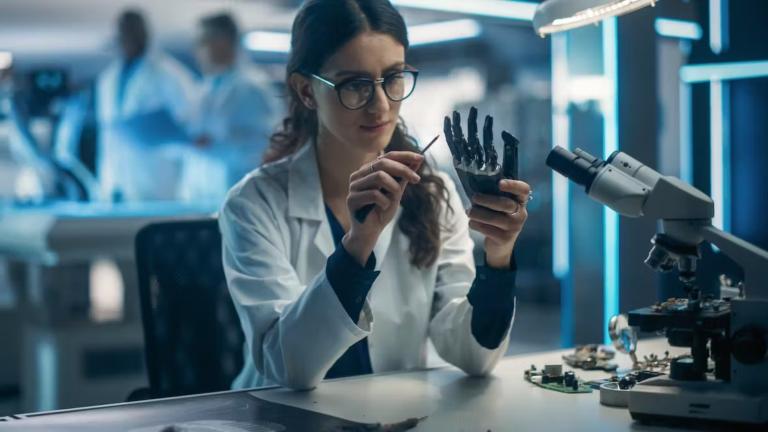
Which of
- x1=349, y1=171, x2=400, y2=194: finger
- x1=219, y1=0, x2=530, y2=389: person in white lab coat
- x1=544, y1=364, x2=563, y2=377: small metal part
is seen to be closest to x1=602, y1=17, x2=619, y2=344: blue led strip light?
x1=219, y1=0, x2=530, y2=389: person in white lab coat

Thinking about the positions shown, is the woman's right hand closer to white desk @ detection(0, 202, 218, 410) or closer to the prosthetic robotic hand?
the prosthetic robotic hand

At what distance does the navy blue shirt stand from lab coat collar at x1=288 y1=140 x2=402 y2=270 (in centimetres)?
4

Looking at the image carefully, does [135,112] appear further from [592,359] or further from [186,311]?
[592,359]

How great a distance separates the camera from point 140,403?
1561mm

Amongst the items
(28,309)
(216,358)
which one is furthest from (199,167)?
(216,358)

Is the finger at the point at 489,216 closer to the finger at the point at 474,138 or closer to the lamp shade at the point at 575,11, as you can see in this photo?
the finger at the point at 474,138

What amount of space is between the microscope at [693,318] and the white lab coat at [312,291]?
453mm

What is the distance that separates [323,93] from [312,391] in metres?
0.61

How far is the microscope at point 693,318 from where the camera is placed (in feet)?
4.42

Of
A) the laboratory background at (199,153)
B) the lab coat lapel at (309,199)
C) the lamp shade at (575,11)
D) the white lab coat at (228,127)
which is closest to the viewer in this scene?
the lamp shade at (575,11)

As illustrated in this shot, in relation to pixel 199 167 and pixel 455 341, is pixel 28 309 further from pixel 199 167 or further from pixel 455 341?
pixel 455 341

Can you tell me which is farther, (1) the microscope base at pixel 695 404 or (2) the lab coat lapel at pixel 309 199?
(2) the lab coat lapel at pixel 309 199

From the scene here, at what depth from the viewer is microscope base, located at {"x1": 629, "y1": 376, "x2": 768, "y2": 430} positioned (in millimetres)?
1319

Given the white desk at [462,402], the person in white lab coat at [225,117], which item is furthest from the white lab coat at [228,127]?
the white desk at [462,402]
